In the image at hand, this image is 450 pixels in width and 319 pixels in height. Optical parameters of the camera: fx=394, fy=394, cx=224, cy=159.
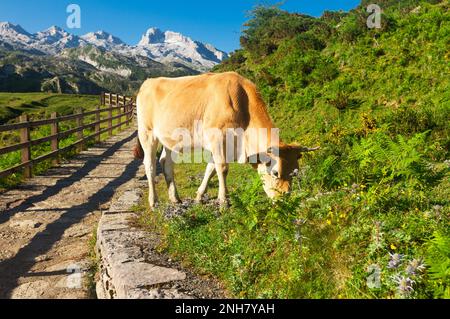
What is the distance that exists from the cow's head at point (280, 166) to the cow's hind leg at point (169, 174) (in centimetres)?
209

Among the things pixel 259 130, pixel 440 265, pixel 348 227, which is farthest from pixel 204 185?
pixel 440 265

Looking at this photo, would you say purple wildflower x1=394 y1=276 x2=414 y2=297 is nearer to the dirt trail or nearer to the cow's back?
the dirt trail

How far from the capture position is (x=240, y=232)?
437 centimetres

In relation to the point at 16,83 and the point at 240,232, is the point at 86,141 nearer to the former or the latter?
the point at 240,232

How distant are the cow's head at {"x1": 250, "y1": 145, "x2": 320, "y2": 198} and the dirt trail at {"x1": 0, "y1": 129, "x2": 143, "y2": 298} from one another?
2735mm

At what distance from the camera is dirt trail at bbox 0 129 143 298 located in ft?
15.9

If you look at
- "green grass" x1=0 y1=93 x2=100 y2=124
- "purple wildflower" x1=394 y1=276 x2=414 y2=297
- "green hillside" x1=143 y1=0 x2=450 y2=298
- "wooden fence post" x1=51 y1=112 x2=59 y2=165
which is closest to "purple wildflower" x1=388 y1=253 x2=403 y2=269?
"green hillside" x1=143 y1=0 x2=450 y2=298

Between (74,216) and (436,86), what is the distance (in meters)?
10.4

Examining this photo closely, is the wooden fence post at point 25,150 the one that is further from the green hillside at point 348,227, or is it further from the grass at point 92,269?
the green hillside at point 348,227

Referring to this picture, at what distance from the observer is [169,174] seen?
734cm

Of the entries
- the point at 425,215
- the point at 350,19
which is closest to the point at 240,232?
the point at 425,215

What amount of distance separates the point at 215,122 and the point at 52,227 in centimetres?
338

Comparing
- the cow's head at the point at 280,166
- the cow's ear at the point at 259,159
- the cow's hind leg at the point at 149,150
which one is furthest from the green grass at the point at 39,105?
the cow's head at the point at 280,166

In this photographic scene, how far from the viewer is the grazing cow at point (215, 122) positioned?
5.46m
